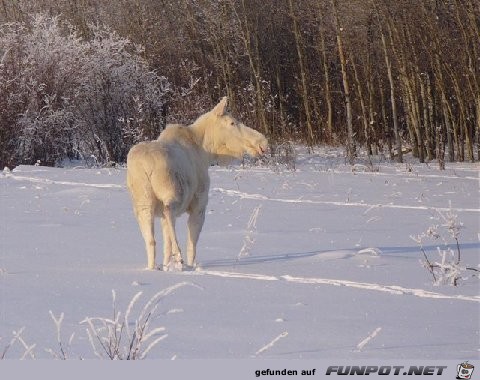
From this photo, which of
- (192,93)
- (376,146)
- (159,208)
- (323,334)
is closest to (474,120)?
(376,146)

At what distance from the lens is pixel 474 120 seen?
102 feet

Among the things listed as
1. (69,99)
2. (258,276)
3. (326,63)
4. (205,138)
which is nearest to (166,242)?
(258,276)

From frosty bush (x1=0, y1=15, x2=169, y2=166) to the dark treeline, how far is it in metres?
1.70

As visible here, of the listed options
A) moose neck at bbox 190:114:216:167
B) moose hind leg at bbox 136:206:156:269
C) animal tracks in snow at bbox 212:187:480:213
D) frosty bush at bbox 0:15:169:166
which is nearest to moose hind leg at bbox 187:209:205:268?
moose hind leg at bbox 136:206:156:269

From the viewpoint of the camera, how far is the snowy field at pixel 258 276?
5660 mm

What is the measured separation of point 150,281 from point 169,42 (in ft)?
116

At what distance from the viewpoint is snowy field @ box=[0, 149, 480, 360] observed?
566 cm

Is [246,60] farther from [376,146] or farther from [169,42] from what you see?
[376,146]

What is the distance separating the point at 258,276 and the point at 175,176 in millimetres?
1544

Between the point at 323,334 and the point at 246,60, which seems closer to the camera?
the point at 323,334

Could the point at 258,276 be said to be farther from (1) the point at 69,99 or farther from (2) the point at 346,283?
(1) the point at 69,99

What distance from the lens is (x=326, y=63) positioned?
37.7 m

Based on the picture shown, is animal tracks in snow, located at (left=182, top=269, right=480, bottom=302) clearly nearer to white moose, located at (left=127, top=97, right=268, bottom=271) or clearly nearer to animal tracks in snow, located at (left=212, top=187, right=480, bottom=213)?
white moose, located at (left=127, top=97, right=268, bottom=271)

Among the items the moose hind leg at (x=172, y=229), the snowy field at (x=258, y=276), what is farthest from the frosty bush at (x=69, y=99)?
the moose hind leg at (x=172, y=229)
